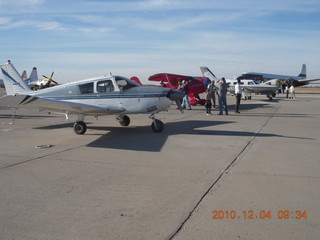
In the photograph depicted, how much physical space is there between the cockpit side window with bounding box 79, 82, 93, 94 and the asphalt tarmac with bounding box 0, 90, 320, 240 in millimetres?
2058

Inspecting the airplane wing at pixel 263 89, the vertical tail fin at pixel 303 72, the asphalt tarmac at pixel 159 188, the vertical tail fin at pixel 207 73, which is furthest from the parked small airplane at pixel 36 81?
the vertical tail fin at pixel 303 72

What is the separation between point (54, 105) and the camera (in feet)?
30.3

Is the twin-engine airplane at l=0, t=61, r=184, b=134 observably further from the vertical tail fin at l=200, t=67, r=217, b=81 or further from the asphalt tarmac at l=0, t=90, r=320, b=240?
the vertical tail fin at l=200, t=67, r=217, b=81

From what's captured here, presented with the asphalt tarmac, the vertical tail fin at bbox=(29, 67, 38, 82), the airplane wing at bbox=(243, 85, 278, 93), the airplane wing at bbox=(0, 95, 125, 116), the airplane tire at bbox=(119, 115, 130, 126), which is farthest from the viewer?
the vertical tail fin at bbox=(29, 67, 38, 82)

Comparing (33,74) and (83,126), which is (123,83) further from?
(33,74)

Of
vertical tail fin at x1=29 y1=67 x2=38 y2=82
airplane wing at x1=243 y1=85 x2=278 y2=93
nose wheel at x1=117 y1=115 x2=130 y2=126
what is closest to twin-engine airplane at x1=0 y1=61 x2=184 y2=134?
nose wheel at x1=117 y1=115 x2=130 y2=126

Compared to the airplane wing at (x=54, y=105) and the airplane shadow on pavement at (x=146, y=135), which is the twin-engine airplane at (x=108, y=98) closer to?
the airplane wing at (x=54, y=105)

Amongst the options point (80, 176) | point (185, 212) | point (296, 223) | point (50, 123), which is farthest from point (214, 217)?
point (50, 123)

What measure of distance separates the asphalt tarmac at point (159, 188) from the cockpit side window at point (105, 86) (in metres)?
1.97

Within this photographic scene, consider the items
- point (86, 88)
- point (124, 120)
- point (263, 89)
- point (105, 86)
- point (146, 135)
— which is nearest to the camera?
point (146, 135)

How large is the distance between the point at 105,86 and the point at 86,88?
0.71 metres

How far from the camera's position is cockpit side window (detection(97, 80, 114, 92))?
33.7 ft

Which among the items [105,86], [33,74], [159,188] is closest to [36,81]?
[33,74]

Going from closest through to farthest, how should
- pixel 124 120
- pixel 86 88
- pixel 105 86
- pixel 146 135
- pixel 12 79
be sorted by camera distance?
pixel 146 135 < pixel 105 86 < pixel 86 88 < pixel 124 120 < pixel 12 79
